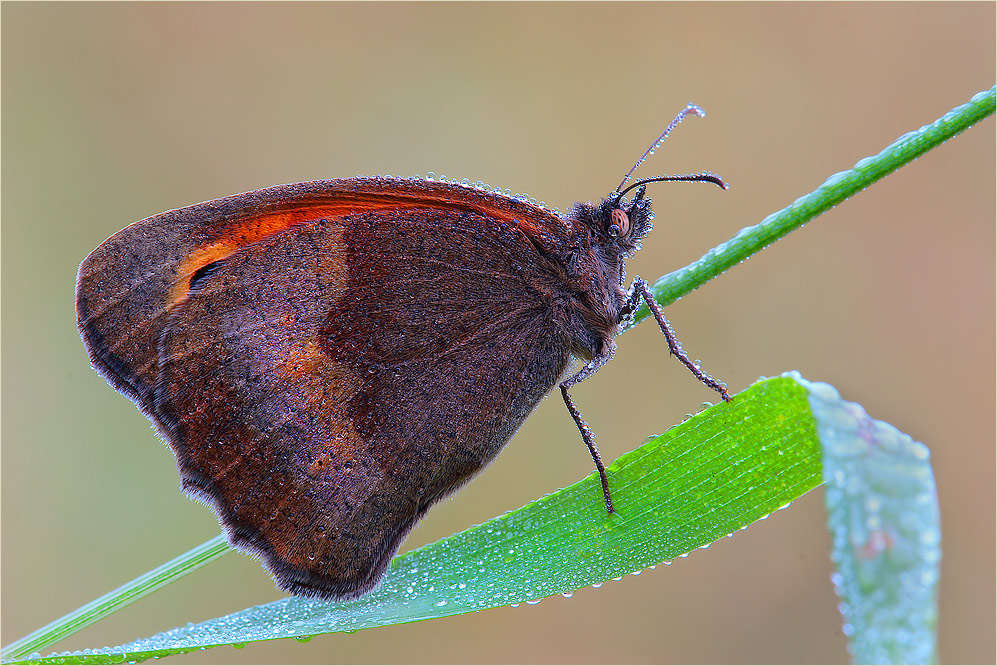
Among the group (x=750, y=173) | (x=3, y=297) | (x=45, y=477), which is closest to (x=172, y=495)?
(x=45, y=477)

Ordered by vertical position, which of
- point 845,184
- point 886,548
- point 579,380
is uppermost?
point 579,380

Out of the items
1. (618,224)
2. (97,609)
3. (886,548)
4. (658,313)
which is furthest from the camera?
(618,224)

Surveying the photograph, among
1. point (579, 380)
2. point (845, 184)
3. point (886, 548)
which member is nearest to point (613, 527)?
point (579, 380)

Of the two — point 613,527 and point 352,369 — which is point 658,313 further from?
point 352,369

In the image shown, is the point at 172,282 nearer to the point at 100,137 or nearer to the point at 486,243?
the point at 486,243

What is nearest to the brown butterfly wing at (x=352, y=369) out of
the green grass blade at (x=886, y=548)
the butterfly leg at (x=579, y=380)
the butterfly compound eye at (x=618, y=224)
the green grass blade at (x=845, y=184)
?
the butterfly leg at (x=579, y=380)

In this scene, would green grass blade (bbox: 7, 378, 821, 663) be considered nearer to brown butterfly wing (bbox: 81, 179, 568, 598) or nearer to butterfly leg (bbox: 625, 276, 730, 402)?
brown butterfly wing (bbox: 81, 179, 568, 598)
